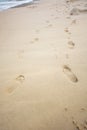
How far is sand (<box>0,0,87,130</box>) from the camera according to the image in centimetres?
113

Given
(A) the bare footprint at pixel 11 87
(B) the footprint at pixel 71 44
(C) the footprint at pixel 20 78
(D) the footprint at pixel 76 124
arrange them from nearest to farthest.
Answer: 1. (D) the footprint at pixel 76 124
2. (A) the bare footprint at pixel 11 87
3. (C) the footprint at pixel 20 78
4. (B) the footprint at pixel 71 44

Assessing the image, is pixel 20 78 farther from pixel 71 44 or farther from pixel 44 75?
pixel 71 44

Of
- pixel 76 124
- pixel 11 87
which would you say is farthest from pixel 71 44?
pixel 76 124

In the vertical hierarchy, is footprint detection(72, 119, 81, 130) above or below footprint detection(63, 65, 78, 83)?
above

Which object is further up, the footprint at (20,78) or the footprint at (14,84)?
the footprint at (14,84)

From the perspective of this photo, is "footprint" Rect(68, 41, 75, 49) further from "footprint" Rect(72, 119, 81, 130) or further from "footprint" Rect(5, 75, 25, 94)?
"footprint" Rect(72, 119, 81, 130)

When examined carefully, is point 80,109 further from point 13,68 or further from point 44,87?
point 13,68

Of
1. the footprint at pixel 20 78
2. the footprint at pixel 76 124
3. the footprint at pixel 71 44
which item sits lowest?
the footprint at pixel 71 44

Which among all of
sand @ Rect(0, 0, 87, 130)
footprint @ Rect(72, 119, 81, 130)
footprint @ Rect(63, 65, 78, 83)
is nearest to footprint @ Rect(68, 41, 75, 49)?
sand @ Rect(0, 0, 87, 130)

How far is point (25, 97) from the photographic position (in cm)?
130

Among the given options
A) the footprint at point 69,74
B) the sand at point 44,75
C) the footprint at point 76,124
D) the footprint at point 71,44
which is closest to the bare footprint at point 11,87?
the sand at point 44,75

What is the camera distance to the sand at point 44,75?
3.71ft

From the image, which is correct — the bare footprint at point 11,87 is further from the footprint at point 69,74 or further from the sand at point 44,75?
the footprint at point 69,74

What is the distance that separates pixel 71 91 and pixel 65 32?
1.08 metres
